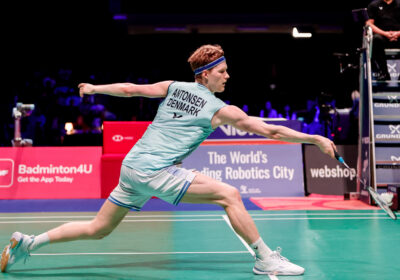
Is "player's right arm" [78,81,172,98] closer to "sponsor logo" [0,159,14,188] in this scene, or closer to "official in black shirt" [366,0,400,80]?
"official in black shirt" [366,0,400,80]

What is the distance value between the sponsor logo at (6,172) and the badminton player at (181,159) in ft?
19.3

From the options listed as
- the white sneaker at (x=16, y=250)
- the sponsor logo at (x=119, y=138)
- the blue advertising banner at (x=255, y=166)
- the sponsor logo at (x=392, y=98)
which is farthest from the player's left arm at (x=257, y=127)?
the sponsor logo at (x=119, y=138)

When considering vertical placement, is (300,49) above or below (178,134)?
above

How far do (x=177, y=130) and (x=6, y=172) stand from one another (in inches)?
259

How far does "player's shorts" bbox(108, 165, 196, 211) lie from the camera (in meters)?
3.81

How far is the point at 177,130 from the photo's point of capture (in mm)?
3916

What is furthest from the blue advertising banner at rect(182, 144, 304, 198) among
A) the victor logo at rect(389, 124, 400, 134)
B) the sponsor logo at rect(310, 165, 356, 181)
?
the victor logo at rect(389, 124, 400, 134)

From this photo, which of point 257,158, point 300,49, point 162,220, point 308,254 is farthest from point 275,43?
point 308,254

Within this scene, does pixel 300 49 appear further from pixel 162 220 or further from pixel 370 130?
pixel 162 220

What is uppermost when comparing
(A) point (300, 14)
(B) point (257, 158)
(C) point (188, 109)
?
(A) point (300, 14)

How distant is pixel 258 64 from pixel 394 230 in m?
14.4

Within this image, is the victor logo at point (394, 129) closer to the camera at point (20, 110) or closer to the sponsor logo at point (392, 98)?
the sponsor logo at point (392, 98)

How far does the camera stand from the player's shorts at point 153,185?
3.81 m

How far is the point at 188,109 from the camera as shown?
3908 mm
